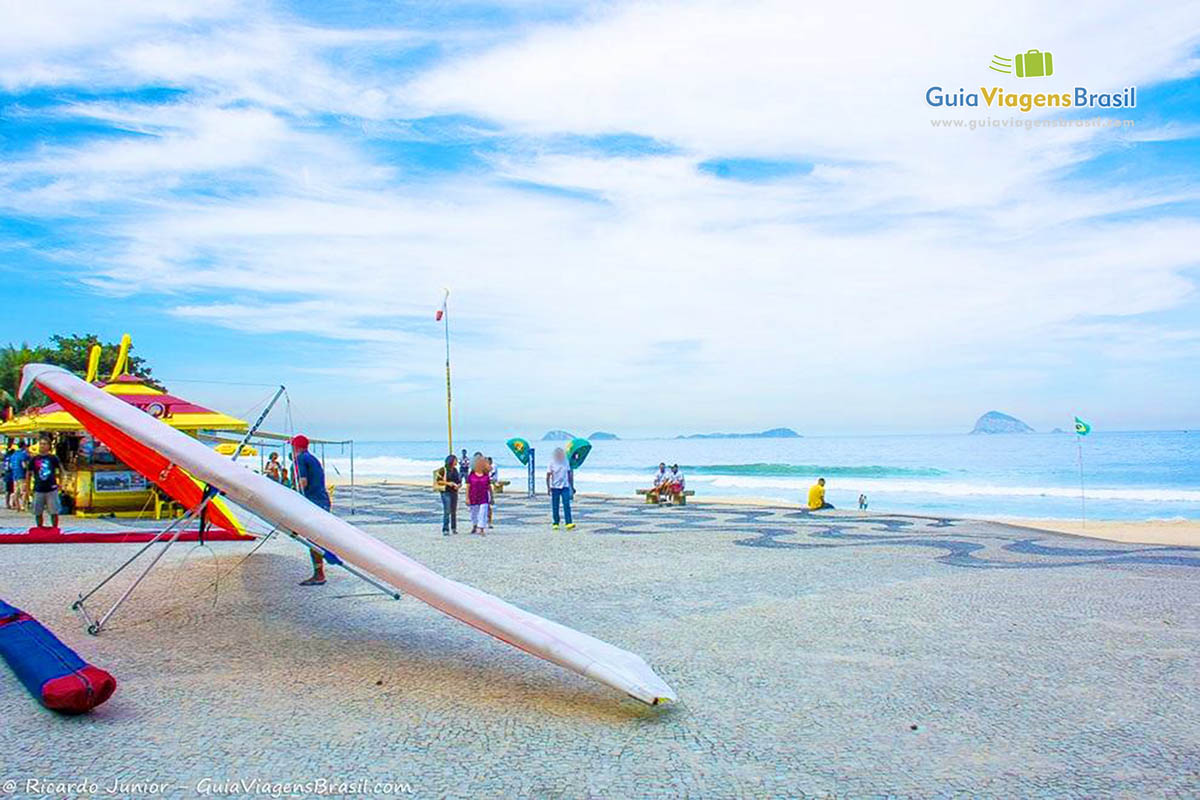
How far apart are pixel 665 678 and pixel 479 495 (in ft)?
33.4

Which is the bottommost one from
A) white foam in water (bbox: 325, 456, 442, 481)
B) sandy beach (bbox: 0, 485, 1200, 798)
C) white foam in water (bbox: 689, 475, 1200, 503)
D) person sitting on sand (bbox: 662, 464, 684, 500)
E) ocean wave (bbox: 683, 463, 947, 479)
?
white foam in water (bbox: 689, 475, 1200, 503)

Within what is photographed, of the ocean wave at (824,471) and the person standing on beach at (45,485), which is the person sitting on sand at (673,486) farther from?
the ocean wave at (824,471)

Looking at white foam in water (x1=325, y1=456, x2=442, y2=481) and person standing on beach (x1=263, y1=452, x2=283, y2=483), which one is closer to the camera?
person standing on beach (x1=263, y1=452, x2=283, y2=483)

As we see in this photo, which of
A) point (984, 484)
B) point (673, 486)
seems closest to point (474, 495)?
point (673, 486)

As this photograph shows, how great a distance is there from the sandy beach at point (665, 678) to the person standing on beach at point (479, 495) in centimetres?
449

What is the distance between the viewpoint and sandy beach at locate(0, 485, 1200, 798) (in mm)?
4285

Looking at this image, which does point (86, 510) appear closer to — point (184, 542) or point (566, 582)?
point (184, 542)

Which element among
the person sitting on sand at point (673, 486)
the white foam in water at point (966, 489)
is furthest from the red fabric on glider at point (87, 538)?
the white foam in water at point (966, 489)

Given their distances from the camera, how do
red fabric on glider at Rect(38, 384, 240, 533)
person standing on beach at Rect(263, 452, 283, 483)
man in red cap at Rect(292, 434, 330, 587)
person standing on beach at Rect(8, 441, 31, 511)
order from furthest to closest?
person standing on beach at Rect(263, 452, 283, 483)
person standing on beach at Rect(8, 441, 31, 511)
man in red cap at Rect(292, 434, 330, 587)
red fabric on glider at Rect(38, 384, 240, 533)

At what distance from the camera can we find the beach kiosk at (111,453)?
54.5 feet

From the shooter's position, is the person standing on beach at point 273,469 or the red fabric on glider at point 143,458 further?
the person standing on beach at point 273,469

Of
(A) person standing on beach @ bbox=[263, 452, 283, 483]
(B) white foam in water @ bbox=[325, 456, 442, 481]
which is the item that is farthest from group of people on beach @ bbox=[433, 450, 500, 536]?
(B) white foam in water @ bbox=[325, 456, 442, 481]

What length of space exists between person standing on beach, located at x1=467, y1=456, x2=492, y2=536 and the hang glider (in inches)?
355

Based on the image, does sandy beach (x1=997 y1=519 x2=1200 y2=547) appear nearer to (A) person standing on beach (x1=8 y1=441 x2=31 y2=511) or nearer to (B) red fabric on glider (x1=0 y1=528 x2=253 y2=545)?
(B) red fabric on glider (x1=0 y1=528 x2=253 y2=545)
